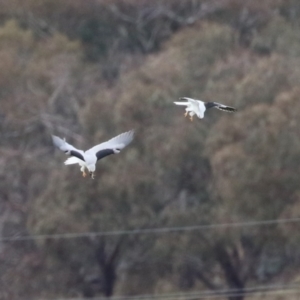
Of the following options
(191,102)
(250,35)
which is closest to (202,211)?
(250,35)

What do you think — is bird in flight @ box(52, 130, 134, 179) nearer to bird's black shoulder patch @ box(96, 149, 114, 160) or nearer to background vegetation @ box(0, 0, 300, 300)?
bird's black shoulder patch @ box(96, 149, 114, 160)

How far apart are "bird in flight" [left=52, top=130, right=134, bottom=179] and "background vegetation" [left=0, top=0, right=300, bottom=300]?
36.7 ft

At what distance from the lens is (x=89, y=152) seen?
286 inches

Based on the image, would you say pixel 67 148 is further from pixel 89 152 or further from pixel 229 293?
pixel 229 293

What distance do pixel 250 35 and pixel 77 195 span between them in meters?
7.87

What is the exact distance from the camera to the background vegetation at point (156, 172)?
19.1 m

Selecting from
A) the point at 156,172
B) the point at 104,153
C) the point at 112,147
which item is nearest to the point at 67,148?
the point at 104,153

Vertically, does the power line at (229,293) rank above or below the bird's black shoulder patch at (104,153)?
below

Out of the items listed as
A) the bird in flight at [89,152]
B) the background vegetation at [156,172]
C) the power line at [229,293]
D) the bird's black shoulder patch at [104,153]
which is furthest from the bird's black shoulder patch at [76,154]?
the background vegetation at [156,172]

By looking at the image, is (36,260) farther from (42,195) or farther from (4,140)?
(4,140)

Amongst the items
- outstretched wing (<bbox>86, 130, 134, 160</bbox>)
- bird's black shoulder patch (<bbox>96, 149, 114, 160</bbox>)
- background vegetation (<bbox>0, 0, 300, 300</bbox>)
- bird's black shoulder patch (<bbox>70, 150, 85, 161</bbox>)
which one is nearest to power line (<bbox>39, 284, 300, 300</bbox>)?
background vegetation (<bbox>0, 0, 300, 300</bbox>)

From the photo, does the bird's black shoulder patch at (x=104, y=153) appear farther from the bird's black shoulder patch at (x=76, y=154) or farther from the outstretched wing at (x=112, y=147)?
the bird's black shoulder patch at (x=76, y=154)

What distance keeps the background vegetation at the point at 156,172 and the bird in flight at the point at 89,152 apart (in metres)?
11.2

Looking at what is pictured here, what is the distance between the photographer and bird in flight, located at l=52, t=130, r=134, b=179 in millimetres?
6727
